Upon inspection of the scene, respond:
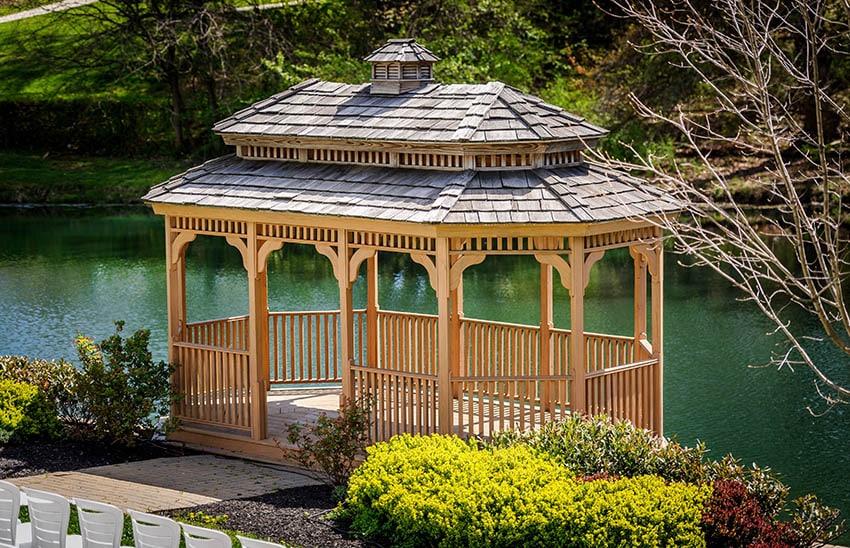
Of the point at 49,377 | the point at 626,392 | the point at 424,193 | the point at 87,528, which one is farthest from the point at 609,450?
the point at 49,377

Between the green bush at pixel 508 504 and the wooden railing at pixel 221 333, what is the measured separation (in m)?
3.79

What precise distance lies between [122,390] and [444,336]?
3.57 meters

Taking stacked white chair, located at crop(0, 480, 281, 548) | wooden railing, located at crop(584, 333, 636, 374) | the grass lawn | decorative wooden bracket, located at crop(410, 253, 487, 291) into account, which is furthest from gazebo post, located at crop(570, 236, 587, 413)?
the grass lawn

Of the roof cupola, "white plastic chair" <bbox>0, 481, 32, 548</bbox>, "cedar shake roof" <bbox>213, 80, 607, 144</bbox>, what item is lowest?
"white plastic chair" <bbox>0, 481, 32, 548</bbox>

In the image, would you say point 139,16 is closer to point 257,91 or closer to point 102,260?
point 257,91

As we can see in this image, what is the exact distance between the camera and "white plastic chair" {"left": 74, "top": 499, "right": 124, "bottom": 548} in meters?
8.52

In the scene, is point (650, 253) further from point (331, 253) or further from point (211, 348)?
point (211, 348)

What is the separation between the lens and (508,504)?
9555 millimetres

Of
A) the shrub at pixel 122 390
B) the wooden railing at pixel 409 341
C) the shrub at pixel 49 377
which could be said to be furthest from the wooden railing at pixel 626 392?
the shrub at pixel 49 377

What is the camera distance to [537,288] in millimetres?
23703

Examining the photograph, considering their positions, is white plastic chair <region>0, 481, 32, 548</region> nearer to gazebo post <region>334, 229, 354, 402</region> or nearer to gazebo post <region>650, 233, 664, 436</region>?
gazebo post <region>334, 229, 354, 402</region>

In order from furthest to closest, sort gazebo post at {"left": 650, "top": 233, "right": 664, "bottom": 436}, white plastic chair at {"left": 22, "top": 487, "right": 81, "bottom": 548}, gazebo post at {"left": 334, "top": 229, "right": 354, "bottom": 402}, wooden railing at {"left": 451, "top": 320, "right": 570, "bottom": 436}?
wooden railing at {"left": 451, "top": 320, "right": 570, "bottom": 436}, gazebo post at {"left": 650, "top": 233, "right": 664, "bottom": 436}, gazebo post at {"left": 334, "top": 229, "right": 354, "bottom": 402}, white plastic chair at {"left": 22, "top": 487, "right": 81, "bottom": 548}

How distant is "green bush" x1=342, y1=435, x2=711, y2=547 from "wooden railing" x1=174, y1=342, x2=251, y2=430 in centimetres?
284

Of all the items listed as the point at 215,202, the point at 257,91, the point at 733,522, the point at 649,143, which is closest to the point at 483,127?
the point at 215,202
